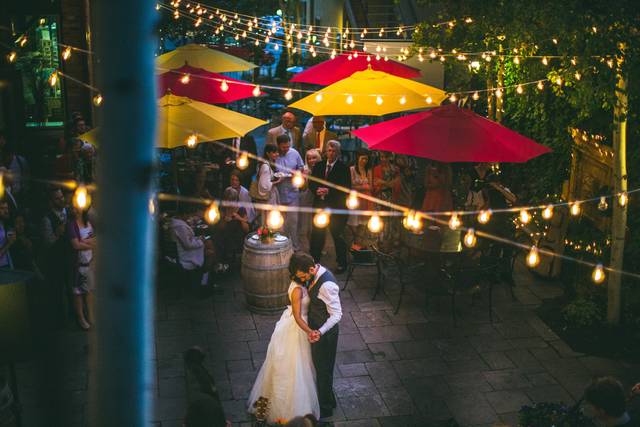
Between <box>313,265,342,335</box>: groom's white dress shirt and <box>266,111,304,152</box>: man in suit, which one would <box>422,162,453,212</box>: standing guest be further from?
<box>313,265,342,335</box>: groom's white dress shirt

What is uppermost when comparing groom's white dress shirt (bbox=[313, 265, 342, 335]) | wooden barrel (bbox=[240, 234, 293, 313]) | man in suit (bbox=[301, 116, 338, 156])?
man in suit (bbox=[301, 116, 338, 156])

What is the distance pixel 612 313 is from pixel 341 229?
3823 millimetres

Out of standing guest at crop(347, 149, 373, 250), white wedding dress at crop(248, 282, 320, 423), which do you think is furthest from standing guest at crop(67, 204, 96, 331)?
standing guest at crop(347, 149, 373, 250)

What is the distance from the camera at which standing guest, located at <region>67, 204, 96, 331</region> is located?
791 centimetres

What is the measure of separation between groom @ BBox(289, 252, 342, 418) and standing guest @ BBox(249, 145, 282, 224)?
11.1 feet

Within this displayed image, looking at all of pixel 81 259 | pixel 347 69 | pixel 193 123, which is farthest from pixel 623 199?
pixel 347 69

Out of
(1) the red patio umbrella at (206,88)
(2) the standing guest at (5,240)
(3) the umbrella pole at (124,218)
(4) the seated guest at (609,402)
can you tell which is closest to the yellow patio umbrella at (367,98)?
(1) the red patio umbrella at (206,88)

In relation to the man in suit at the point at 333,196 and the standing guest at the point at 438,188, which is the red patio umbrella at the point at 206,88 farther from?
the standing guest at the point at 438,188

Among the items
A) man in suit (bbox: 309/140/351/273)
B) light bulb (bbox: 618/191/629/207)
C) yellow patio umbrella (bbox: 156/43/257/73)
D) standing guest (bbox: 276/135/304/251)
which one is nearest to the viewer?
light bulb (bbox: 618/191/629/207)

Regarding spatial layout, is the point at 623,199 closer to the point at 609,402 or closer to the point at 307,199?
the point at 609,402

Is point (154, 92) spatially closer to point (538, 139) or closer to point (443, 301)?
point (443, 301)

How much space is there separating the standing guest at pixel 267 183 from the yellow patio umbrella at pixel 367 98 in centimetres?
173

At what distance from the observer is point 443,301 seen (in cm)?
956

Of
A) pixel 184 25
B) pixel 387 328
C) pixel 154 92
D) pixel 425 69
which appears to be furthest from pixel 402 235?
pixel 184 25
